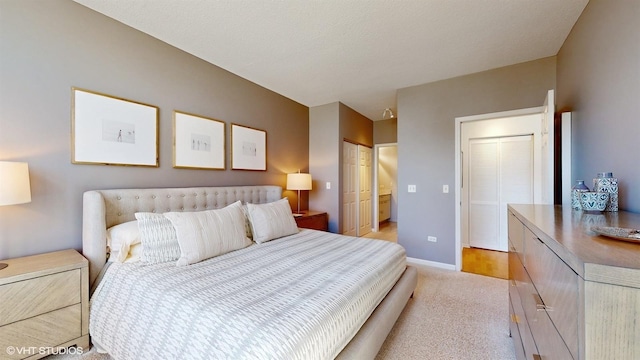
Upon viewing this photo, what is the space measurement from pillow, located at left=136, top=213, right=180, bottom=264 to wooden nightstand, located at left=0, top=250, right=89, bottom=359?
373mm

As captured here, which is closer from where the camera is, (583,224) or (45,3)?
(583,224)

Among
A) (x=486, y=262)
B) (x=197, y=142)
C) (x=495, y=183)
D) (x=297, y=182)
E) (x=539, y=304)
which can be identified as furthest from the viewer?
(x=495, y=183)

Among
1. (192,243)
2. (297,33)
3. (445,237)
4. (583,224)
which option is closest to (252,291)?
(192,243)

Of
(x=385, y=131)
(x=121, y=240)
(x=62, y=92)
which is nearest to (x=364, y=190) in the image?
(x=385, y=131)

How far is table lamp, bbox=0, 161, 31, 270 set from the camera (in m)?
1.46

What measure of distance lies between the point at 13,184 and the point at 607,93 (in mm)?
3910

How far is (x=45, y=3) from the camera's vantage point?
1837 millimetres

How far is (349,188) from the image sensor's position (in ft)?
15.7

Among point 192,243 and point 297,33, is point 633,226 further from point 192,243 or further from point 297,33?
point 297,33

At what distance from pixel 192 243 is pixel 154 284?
1.38ft

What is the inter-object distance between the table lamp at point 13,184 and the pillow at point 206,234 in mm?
809

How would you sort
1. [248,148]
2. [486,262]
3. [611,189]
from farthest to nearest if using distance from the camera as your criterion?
[486,262] < [248,148] < [611,189]

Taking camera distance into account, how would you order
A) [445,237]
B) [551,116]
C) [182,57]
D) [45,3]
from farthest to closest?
[445,237]
[182,57]
[551,116]
[45,3]

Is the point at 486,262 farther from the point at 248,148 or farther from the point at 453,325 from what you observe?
the point at 248,148
